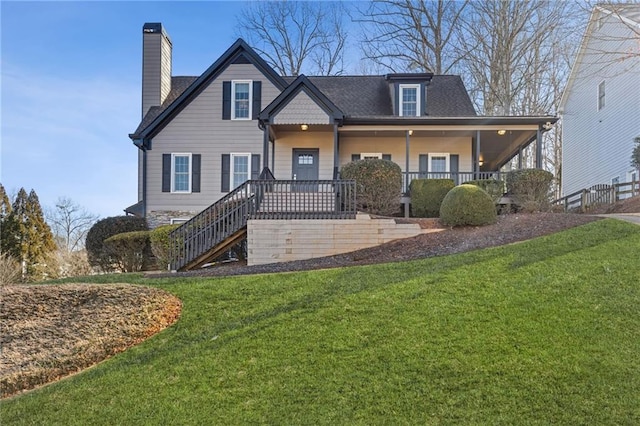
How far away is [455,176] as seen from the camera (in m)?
17.1

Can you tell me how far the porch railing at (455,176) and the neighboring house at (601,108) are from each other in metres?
5.05

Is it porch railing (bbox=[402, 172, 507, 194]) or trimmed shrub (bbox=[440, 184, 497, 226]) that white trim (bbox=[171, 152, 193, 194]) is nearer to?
porch railing (bbox=[402, 172, 507, 194])

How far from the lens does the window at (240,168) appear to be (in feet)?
58.8

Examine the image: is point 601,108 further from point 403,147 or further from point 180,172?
point 180,172

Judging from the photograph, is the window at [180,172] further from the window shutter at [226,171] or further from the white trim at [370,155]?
the white trim at [370,155]

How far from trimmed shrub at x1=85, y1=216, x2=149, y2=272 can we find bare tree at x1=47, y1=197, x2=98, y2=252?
69.2ft

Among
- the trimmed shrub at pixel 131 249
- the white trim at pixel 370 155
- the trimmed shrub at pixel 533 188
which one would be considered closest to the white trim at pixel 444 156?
the white trim at pixel 370 155

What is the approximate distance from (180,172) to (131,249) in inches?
173

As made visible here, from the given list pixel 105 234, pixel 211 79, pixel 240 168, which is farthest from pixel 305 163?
pixel 105 234

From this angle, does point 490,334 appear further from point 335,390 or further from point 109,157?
point 109,157

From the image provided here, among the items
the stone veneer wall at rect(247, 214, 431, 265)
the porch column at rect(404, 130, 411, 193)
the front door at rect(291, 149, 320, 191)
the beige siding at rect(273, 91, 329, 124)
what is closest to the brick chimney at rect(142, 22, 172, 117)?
the front door at rect(291, 149, 320, 191)

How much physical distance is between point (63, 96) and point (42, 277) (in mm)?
6458

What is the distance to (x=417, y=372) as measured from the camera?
5051 millimetres

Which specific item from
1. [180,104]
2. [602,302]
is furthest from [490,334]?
[180,104]
